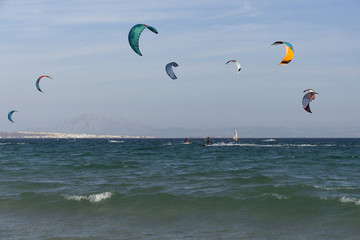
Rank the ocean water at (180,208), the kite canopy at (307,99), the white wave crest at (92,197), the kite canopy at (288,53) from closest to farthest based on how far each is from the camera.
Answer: the ocean water at (180,208) < the white wave crest at (92,197) < the kite canopy at (288,53) < the kite canopy at (307,99)

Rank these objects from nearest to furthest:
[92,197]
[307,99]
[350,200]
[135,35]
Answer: [350,200] < [92,197] < [135,35] < [307,99]

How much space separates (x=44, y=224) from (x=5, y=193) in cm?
571

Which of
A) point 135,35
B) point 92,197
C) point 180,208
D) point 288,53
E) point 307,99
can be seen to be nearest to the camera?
point 180,208

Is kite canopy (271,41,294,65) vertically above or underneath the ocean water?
above

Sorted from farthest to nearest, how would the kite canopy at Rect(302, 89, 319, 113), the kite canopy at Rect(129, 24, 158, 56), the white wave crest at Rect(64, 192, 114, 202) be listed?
the kite canopy at Rect(302, 89, 319, 113) < the kite canopy at Rect(129, 24, 158, 56) < the white wave crest at Rect(64, 192, 114, 202)

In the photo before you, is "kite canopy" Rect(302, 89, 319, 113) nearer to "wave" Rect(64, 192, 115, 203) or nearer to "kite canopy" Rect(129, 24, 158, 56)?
"kite canopy" Rect(129, 24, 158, 56)

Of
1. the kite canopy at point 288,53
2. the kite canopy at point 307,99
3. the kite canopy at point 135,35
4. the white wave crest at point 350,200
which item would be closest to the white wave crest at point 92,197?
the white wave crest at point 350,200

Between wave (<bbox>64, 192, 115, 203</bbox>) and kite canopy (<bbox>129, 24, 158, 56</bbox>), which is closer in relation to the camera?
wave (<bbox>64, 192, 115, 203</bbox>)

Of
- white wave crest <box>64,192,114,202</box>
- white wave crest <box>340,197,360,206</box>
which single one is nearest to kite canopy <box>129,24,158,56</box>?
white wave crest <box>64,192,114,202</box>

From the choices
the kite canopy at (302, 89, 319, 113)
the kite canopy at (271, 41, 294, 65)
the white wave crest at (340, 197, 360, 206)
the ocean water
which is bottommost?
the ocean water

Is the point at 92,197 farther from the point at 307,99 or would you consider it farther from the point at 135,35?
the point at 307,99

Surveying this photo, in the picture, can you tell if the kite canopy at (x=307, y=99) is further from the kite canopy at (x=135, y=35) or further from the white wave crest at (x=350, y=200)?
the white wave crest at (x=350, y=200)

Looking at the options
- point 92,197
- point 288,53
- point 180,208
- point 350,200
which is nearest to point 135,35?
point 288,53

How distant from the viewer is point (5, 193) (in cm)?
1661
